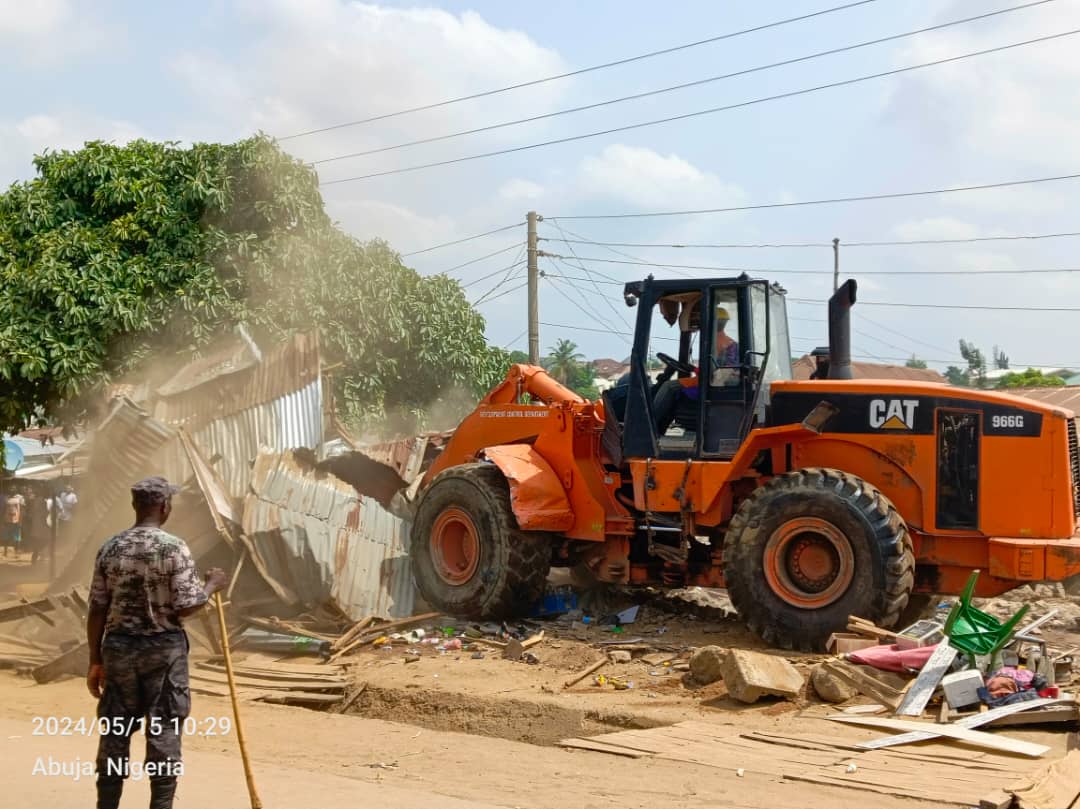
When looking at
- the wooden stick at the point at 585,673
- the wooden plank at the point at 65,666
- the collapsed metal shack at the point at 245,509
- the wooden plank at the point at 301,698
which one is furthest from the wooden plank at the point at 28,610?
the wooden stick at the point at 585,673

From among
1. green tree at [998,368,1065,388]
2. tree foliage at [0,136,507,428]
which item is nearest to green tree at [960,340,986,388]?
green tree at [998,368,1065,388]

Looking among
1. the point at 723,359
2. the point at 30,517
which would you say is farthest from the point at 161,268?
the point at 723,359

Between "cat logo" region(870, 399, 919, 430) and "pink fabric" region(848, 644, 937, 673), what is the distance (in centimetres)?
215

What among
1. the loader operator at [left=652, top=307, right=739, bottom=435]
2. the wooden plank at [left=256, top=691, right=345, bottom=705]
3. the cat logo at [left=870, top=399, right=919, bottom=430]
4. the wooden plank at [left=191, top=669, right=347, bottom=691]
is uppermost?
the loader operator at [left=652, top=307, right=739, bottom=435]

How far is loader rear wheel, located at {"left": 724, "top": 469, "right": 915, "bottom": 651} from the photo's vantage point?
951cm

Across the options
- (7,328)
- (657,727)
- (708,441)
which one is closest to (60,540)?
(7,328)

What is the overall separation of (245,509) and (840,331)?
19.7 ft

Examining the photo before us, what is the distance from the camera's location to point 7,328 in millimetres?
16062

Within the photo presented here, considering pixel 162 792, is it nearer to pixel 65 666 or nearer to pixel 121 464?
pixel 65 666

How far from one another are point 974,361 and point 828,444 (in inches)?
1703

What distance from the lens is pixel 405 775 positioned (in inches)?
273

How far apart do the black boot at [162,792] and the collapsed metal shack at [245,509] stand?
583cm

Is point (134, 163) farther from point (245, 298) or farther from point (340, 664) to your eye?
point (340, 664)

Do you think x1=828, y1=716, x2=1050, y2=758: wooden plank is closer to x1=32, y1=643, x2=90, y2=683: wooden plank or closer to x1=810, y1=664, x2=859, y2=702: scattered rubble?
x1=810, y1=664, x2=859, y2=702: scattered rubble
